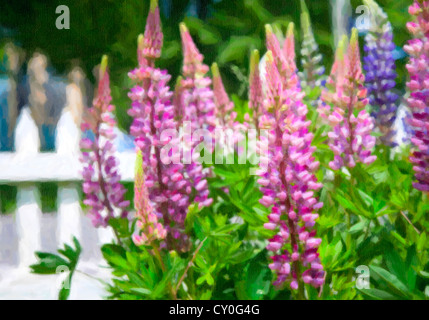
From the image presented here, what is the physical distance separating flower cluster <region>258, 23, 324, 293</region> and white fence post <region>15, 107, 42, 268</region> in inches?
46.6

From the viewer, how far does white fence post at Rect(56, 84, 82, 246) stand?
169 centimetres

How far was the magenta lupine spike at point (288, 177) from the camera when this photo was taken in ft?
2.03

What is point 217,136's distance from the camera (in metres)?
0.94

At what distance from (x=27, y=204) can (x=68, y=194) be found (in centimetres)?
13

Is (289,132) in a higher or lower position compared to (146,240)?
higher

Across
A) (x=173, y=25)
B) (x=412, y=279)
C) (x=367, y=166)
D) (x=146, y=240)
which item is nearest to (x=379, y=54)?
(x=367, y=166)

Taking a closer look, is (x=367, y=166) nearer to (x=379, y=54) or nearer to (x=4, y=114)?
(x=379, y=54)

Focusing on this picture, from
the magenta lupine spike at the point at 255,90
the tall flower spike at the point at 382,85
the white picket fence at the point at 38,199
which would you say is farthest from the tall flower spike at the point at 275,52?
the white picket fence at the point at 38,199

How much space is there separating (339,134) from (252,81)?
15cm

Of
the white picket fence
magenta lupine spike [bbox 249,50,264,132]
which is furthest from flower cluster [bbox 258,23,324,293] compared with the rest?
the white picket fence

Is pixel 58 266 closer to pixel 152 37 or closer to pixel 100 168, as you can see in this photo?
pixel 100 168

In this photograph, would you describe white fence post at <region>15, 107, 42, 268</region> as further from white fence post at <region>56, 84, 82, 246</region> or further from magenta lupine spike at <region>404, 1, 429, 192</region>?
magenta lupine spike at <region>404, 1, 429, 192</region>

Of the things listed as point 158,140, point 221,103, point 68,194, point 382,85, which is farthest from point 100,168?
point 68,194

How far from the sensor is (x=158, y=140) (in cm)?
75
